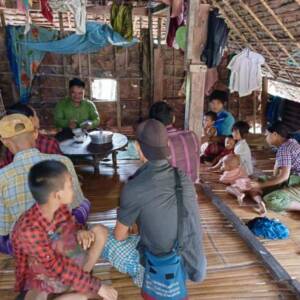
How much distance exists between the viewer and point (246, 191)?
3867mm

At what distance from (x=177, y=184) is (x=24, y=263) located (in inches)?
37.6

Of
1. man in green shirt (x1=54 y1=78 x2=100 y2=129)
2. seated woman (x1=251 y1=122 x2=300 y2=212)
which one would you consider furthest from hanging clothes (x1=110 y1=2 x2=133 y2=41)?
seated woman (x1=251 y1=122 x2=300 y2=212)

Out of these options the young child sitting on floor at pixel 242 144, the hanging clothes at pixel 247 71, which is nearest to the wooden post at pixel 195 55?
the young child sitting on floor at pixel 242 144

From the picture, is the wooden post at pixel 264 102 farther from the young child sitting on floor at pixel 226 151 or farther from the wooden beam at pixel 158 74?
the young child sitting on floor at pixel 226 151

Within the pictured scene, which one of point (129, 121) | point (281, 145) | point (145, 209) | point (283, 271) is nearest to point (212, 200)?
point (281, 145)

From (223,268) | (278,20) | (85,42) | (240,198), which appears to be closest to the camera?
(223,268)

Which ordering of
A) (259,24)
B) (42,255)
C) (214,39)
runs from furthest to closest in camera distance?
(259,24), (214,39), (42,255)

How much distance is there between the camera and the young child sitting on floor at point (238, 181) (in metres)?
3.66

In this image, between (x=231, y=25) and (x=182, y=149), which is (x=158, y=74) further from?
(x=182, y=149)

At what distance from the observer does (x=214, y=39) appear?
11.0 feet

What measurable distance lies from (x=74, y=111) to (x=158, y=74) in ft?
10.5

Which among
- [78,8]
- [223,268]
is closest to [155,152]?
[223,268]

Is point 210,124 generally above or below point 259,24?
below

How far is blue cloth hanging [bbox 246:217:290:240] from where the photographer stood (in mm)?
2973
